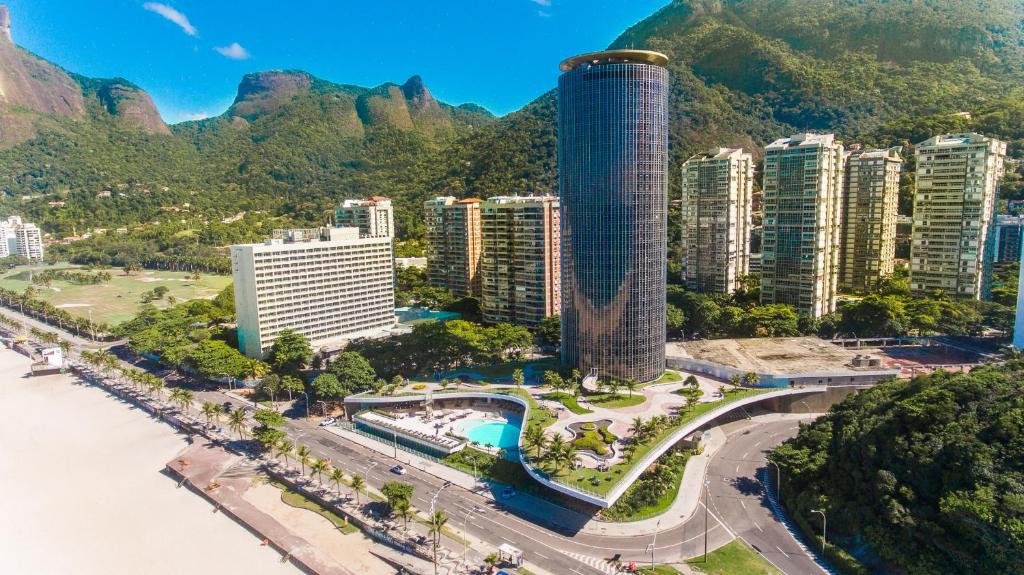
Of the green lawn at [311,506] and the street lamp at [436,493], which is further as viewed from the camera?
the street lamp at [436,493]

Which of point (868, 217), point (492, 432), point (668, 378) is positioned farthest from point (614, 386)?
point (868, 217)

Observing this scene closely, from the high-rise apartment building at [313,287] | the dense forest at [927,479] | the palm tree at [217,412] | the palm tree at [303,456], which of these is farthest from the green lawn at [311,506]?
the dense forest at [927,479]

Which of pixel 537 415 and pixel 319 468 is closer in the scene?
pixel 319 468

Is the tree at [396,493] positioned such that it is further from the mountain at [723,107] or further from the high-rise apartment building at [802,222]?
the mountain at [723,107]

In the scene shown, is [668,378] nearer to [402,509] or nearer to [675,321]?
[675,321]

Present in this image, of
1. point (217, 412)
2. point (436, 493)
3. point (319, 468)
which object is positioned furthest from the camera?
point (217, 412)

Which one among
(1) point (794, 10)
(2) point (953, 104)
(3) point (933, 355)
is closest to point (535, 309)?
(3) point (933, 355)

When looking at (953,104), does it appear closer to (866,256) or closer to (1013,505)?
(866,256)
